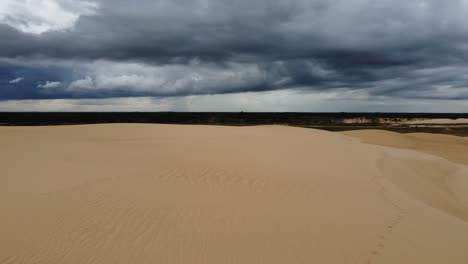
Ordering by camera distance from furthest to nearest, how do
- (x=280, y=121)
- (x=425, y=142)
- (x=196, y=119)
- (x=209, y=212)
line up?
(x=196, y=119), (x=280, y=121), (x=425, y=142), (x=209, y=212)

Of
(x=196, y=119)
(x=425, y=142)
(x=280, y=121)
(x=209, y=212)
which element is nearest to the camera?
(x=209, y=212)

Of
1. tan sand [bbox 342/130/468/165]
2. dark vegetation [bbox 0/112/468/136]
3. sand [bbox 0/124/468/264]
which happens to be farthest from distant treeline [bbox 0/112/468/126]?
sand [bbox 0/124/468/264]

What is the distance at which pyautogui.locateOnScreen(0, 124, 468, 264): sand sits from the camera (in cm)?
414

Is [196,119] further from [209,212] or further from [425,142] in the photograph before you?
[209,212]

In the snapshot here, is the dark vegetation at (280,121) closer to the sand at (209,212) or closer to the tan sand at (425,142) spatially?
the tan sand at (425,142)

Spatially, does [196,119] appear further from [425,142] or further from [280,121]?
[425,142]

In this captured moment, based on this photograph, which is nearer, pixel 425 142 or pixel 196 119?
pixel 425 142

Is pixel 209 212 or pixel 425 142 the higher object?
pixel 209 212

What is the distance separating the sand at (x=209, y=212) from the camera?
4.14m

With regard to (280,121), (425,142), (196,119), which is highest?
(196,119)

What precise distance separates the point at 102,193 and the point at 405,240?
5210mm

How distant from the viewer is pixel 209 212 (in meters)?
5.46

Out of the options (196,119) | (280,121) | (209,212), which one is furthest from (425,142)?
(196,119)

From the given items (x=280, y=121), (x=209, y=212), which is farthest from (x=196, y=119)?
(x=209, y=212)
